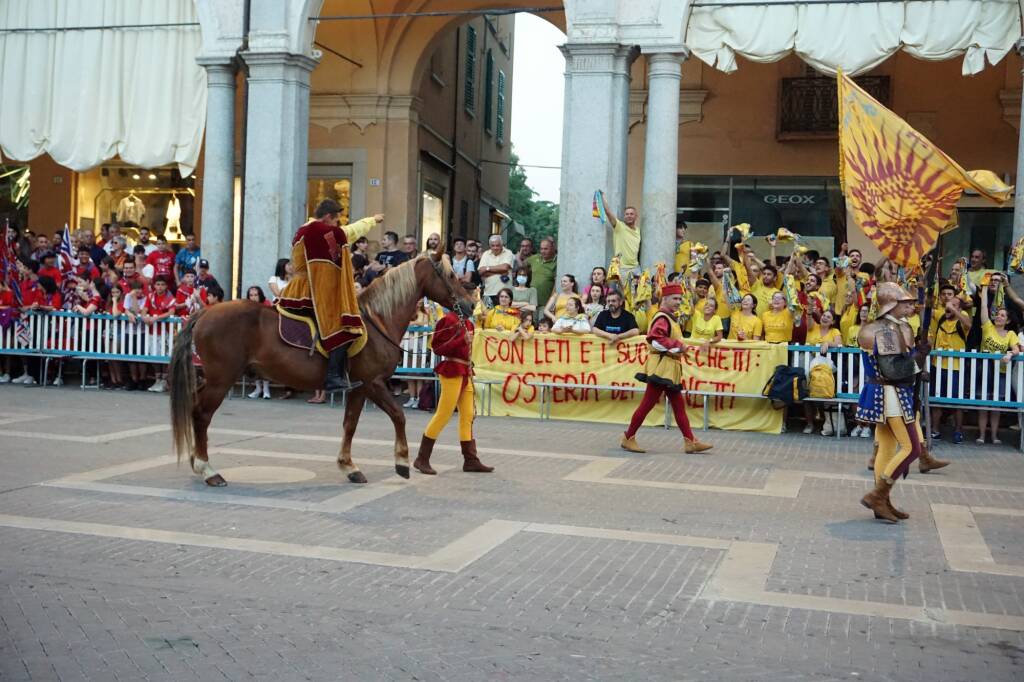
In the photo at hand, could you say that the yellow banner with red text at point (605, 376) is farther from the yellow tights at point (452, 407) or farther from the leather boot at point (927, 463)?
the yellow tights at point (452, 407)

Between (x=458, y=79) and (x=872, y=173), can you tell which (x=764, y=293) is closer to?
(x=872, y=173)

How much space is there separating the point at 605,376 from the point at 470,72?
16.8 meters

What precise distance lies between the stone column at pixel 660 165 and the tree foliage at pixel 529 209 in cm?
5306

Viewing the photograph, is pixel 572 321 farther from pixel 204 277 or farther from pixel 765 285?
pixel 204 277

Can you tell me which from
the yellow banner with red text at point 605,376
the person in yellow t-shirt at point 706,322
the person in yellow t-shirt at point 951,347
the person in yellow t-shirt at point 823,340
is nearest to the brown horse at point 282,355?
Answer: the yellow banner with red text at point 605,376

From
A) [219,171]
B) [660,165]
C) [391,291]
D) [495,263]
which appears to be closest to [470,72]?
[219,171]

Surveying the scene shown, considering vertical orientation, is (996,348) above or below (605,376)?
above

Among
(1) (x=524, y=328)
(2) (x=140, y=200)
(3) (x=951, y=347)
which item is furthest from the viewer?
(2) (x=140, y=200)

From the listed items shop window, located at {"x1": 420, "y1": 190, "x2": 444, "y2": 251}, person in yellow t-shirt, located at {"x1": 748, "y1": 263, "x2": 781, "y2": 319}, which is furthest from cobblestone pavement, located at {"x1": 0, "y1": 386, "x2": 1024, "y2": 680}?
shop window, located at {"x1": 420, "y1": 190, "x2": 444, "y2": 251}

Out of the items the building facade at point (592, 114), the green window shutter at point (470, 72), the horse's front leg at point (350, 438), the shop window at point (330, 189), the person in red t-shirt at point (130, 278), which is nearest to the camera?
the horse's front leg at point (350, 438)

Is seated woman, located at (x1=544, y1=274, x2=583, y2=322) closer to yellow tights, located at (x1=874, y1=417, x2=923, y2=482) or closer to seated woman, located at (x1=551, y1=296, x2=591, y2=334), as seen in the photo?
seated woman, located at (x1=551, y1=296, x2=591, y2=334)

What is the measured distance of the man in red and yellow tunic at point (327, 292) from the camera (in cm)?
1026

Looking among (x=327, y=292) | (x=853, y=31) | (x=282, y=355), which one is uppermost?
(x=853, y=31)

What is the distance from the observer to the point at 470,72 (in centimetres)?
3050
